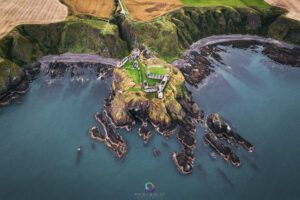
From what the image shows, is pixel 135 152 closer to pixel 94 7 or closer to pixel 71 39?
pixel 71 39

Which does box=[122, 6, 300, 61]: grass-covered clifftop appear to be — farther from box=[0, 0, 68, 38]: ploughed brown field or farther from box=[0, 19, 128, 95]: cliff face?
box=[0, 0, 68, 38]: ploughed brown field

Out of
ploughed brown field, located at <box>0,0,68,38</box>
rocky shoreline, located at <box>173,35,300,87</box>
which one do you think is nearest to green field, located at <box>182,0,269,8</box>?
rocky shoreline, located at <box>173,35,300,87</box>

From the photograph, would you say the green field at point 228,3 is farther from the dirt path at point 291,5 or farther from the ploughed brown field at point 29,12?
the ploughed brown field at point 29,12

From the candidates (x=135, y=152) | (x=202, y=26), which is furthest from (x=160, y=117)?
(x=202, y=26)

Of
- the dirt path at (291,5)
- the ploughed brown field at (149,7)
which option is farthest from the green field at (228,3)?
the ploughed brown field at (149,7)

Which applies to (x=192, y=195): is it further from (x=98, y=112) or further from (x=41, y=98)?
(x=41, y=98)
